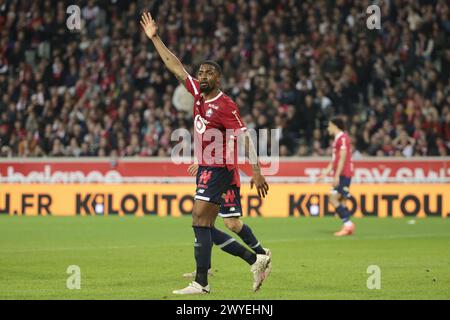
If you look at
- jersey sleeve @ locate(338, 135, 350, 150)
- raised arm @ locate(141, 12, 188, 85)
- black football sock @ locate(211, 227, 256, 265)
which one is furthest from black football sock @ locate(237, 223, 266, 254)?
jersey sleeve @ locate(338, 135, 350, 150)

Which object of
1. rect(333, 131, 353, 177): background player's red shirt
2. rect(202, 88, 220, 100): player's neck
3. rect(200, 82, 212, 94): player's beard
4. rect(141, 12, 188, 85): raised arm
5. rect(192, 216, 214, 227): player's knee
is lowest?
rect(192, 216, 214, 227): player's knee

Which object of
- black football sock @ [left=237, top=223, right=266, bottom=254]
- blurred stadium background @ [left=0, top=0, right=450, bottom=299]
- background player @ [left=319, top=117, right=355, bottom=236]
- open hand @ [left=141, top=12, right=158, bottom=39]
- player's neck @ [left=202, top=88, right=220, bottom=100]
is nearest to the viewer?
player's neck @ [left=202, top=88, right=220, bottom=100]

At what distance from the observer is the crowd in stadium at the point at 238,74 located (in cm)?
2594

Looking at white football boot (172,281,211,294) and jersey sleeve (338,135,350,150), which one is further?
jersey sleeve (338,135,350,150)

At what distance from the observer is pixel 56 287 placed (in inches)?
423

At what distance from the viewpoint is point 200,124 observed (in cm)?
1053

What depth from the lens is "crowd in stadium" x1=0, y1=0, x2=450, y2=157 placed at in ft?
85.1

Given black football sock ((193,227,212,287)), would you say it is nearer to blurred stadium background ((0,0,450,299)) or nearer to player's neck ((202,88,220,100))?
player's neck ((202,88,220,100))

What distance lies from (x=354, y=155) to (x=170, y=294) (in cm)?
1502

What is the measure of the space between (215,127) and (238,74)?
1746 centimetres

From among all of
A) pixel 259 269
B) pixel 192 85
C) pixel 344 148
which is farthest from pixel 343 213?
pixel 192 85

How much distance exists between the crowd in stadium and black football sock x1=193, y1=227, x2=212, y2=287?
1467 cm

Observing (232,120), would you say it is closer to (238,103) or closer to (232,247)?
(232,247)

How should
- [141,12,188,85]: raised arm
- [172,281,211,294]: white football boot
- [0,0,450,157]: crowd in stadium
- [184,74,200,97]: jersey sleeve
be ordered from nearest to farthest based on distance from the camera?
1. [172,281,211,294]: white football boot
2. [184,74,200,97]: jersey sleeve
3. [141,12,188,85]: raised arm
4. [0,0,450,157]: crowd in stadium
